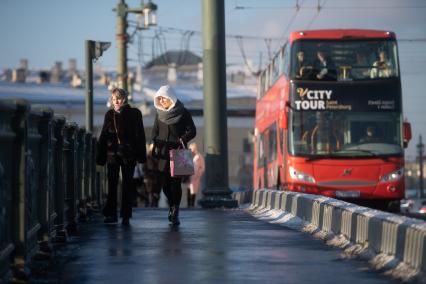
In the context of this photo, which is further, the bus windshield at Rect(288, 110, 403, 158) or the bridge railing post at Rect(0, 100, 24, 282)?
the bus windshield at Rect(288, 110, 403, 158)

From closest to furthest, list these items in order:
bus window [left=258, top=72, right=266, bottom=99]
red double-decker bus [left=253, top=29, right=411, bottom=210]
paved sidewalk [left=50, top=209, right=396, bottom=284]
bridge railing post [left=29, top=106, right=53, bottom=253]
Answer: paved sidewalk [left=50, top=209, right=396, bottom=284] < bridge railing post [left=29, top=106, right=53, bottom=253] < red double-decker bus [left=253, top=29, right=411, bottom=210] < bus window [left=258, top=72, right=266, bottom=99]

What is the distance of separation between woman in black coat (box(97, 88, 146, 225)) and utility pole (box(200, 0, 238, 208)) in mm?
7240

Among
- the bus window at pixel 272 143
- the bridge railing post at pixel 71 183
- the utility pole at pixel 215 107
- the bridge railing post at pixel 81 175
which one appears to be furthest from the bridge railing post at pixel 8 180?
the bus window at pixel 272 143

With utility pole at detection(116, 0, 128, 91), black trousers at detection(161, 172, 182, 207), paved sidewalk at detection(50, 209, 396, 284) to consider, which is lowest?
paved sidewalk at detection(50, 209, 396, 284)

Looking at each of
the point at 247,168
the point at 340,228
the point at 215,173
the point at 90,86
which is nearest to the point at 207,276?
the point at 340,228

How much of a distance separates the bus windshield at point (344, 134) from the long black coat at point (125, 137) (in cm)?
1297

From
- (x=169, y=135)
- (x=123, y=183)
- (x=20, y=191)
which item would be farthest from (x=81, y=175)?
(x=20, y=191)

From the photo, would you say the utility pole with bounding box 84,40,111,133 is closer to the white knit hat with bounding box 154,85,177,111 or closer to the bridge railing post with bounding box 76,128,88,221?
the bridge railing post with bounding box 76,128,88,221

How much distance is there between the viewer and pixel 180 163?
46.7ft

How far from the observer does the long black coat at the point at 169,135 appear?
14.4 metres

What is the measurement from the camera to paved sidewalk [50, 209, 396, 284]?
825 centimetres

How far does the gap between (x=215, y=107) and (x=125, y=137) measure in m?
7.57

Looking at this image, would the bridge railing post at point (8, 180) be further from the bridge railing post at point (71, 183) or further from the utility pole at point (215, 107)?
the utility pole at point (215, 107)

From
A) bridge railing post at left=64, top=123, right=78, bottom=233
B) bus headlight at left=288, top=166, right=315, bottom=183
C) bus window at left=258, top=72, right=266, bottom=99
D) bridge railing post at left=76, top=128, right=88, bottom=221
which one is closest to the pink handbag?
bridge railing post at left=76, top=128, right=88, bottom=221
